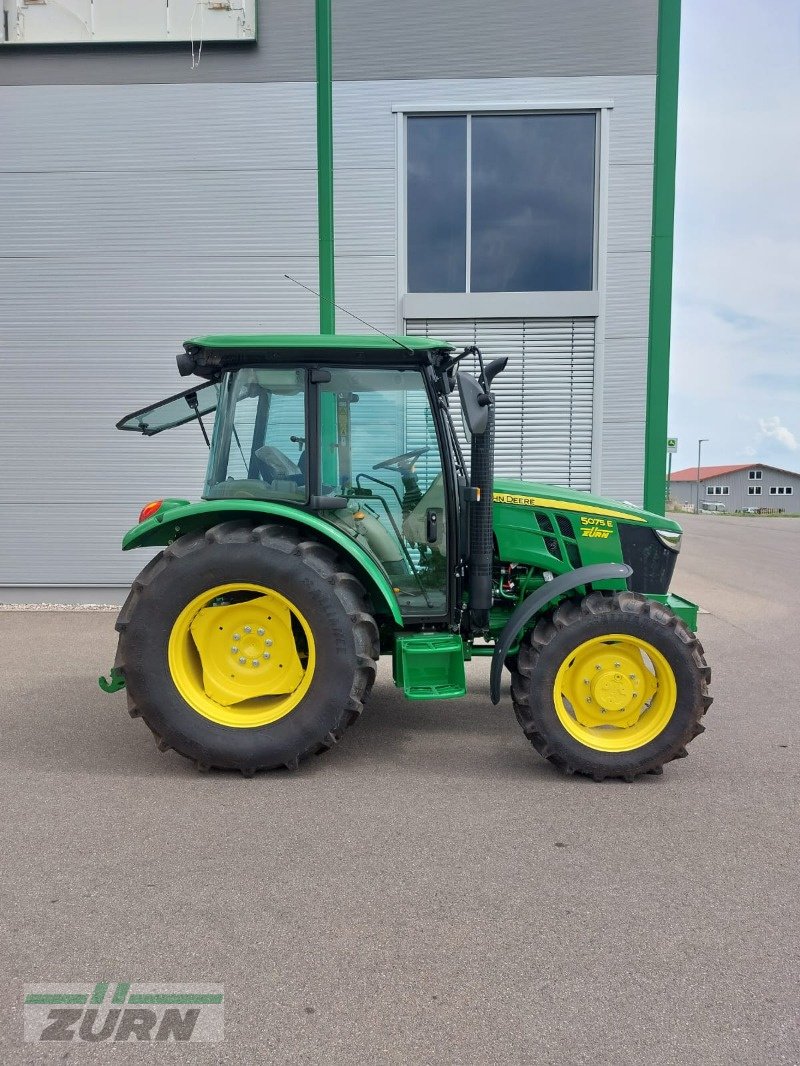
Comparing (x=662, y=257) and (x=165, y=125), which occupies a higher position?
(x=165, y=125)

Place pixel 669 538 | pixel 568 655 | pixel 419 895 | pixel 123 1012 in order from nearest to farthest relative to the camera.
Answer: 1. pixel 123 1012
2. pixel 419 895
3. pixel 568 655
4. pixel 669 538

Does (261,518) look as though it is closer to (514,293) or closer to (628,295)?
(514,293)

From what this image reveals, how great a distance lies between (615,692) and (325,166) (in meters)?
6.61

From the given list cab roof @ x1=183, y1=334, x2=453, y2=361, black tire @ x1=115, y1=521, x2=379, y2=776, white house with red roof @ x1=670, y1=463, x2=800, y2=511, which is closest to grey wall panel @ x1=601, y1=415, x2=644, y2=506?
cab roof @ x1=183, y1=334, x2=453, y2=361

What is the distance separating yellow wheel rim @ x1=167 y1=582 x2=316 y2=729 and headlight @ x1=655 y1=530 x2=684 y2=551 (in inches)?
77.3

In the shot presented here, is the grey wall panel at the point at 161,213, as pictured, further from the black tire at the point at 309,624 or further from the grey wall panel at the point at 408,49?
the black tire at the point at 309,624

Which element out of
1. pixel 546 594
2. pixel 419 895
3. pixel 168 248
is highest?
pixel 168 248

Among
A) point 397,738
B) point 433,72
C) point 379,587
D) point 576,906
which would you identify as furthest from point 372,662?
point 433,72

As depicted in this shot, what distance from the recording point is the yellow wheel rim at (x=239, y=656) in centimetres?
352

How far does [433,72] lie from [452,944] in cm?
824

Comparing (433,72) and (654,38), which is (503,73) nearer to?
(433,72)

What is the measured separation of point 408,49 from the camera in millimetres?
7531

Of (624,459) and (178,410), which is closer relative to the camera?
(178,410)

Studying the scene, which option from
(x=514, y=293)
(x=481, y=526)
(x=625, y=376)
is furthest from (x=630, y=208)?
(x=481, y=526)
